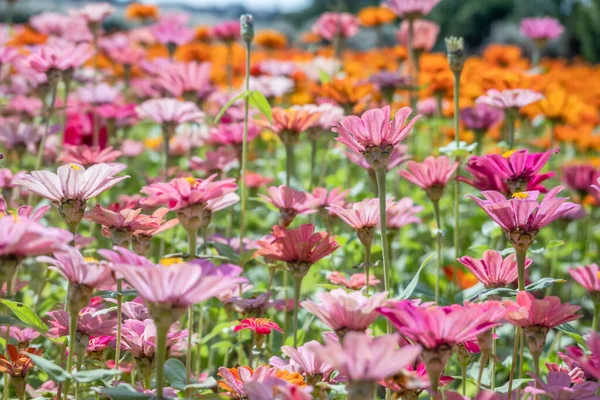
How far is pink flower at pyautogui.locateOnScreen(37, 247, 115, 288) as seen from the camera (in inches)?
30.7

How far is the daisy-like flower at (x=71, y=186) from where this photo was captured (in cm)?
96

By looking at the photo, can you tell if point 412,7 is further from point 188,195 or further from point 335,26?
point 188,195

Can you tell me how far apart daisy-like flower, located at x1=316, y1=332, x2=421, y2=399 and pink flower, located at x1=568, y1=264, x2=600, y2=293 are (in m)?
0.64

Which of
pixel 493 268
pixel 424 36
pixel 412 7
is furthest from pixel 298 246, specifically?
pixel 424 36

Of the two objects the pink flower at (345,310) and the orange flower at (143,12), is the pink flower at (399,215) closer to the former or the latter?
the pink flower at (345,310)

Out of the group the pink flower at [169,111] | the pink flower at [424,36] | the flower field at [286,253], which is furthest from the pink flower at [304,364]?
the pink flower at [424,36]

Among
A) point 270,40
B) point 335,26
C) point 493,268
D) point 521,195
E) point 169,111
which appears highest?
point 270,40

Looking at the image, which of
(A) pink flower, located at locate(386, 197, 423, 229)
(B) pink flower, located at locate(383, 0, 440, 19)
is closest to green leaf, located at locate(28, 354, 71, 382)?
(A) pink flower, located at locate(386, 197, 423, 229)

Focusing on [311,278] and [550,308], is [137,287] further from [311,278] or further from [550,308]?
[311,278]

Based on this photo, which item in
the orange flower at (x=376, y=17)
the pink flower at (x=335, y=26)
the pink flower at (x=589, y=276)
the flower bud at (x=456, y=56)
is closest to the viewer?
the pink flower at (x=589, y=276)

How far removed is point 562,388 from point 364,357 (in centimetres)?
33

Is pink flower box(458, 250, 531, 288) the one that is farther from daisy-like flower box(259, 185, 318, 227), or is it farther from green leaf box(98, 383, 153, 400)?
green leaf box(98, 383, 153, 400)

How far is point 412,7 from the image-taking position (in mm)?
2166

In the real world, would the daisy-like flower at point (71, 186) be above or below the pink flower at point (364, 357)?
above
